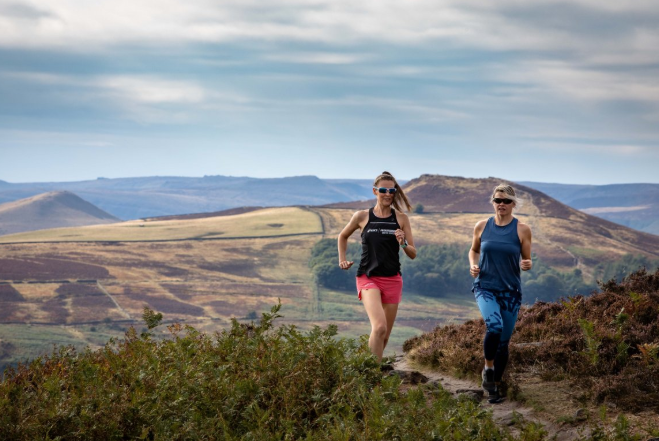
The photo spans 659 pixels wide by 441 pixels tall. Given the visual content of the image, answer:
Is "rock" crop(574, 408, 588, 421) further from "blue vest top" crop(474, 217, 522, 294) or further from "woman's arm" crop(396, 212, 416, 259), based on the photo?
"woman's arm" crop(396, 212, 416, 259)

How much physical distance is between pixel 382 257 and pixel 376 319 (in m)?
0.76

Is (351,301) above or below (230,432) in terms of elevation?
below

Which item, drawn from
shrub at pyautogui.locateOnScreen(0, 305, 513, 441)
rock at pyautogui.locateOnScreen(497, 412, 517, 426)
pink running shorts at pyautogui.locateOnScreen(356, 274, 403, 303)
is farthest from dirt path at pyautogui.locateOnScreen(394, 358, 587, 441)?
pink running shorts at pyautogui.locateOnScreen(356, 274, 403, 303)

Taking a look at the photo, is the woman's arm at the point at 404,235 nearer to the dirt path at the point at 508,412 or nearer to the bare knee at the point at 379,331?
the bare knee at the point at 379,331

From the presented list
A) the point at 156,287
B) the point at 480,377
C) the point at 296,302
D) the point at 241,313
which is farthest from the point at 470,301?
the point at 480,377

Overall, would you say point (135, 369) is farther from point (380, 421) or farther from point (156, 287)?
point (156, 287)

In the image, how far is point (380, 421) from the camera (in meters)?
6.11

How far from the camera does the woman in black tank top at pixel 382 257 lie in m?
8.34

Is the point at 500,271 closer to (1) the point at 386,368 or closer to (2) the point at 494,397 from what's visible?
(2) the point at 494,397

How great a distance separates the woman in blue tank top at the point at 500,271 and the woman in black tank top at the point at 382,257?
0.95 metres

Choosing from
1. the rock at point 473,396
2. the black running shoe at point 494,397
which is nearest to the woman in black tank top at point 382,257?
the rock at point 473,396

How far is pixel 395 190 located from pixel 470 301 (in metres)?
153

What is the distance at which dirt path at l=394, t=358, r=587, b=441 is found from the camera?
6910 millimetres

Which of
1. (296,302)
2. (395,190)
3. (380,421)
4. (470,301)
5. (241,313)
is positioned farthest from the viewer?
(470,301)
